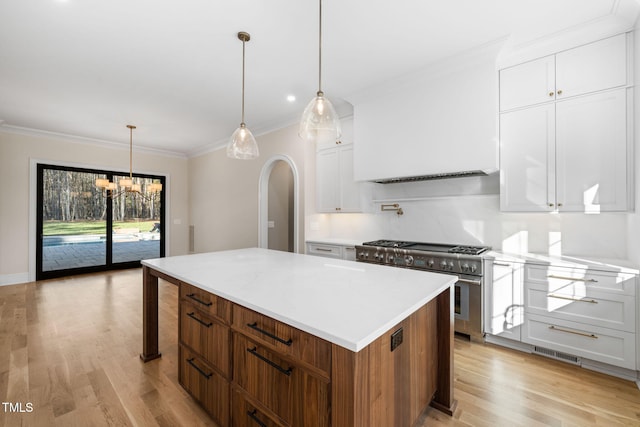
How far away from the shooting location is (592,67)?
2307 millimetres

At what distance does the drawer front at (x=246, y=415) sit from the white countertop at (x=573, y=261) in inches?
89.8

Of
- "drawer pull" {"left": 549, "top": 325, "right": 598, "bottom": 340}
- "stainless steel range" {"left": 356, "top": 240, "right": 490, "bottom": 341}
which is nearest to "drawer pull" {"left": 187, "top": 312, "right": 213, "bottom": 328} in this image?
"stainless steel range" {"left": 356, "top": 240, "right": 490, "bottom": 341}

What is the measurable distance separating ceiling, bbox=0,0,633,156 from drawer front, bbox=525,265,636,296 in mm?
1942

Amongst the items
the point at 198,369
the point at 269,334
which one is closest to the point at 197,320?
the point at 198,369

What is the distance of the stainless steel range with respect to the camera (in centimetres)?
264

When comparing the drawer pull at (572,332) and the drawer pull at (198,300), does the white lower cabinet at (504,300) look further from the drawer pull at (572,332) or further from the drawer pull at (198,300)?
the drawer pull at (198,300)

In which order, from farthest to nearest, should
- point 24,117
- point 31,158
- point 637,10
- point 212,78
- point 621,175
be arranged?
point 31,158
point 24,117
point 212,78
point 621,175
point 637,10

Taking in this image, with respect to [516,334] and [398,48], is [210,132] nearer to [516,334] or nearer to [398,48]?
[398,48]

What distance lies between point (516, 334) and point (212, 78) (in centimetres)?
394


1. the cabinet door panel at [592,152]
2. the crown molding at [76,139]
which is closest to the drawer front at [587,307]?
the cabinet door panel at [592,152]

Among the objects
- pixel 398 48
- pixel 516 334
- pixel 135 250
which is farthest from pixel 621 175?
pixel 135 250

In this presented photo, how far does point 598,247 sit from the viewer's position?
8.30 feet

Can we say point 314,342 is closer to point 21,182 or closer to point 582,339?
point 582,339

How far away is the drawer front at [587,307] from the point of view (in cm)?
207
